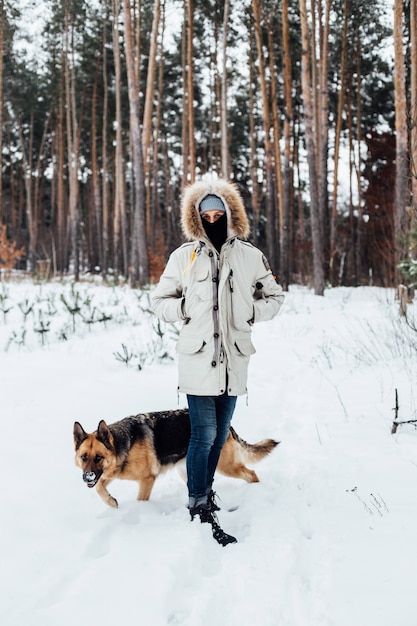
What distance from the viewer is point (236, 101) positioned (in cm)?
2353

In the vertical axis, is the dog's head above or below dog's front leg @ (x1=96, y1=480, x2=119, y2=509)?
above

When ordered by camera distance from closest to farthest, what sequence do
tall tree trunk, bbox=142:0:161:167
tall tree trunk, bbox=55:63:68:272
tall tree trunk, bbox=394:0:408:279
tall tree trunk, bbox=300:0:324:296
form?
1. tall tree trunk, bbox=394:0:408:279
2. tall tree trunk, bbox=300:0:324:296
3. tall tree trunk, bbox=142:0:161:167
4. tall tree trunk, bbox=55:63:68:272

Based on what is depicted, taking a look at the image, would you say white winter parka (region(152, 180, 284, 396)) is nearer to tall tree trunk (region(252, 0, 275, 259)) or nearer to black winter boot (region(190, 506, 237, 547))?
black winter boot (region(190, 506, 237, 547))

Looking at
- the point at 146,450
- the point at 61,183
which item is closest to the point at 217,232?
the point at 146,450

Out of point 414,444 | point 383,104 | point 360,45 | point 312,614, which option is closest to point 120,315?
point 414,444

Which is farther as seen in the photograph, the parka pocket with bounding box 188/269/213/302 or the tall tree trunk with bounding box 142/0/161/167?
the tall tree trunk with bounding box 142/0/161/167

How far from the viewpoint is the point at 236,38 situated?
18.9 m

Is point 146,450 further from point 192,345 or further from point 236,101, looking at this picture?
point 236,101

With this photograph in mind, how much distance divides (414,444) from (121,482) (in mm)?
2452

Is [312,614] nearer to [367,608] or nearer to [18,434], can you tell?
[367,608]

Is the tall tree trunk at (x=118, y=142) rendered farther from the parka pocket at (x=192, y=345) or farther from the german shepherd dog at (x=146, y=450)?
the parka pocket at (x=192, y=345)

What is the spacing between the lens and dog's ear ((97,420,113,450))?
300cm

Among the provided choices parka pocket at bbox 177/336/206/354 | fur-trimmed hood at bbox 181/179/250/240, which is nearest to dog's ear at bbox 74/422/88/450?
parka pocket at bbox 177/336/206/354

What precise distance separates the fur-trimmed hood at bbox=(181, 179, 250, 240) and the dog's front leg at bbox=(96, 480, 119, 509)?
1770 mm
